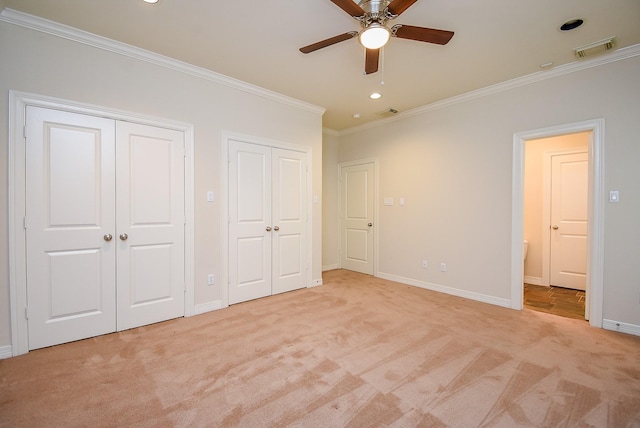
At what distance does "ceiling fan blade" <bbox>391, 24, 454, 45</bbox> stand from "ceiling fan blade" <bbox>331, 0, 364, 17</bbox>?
306 millimetres

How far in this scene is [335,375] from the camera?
2.00 meters

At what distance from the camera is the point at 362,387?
6.12ft

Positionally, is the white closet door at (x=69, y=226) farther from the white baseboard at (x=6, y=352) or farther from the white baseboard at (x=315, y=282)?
the white baseboard at (x=315, y=282)

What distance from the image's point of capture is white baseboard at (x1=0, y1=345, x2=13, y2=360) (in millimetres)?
2188

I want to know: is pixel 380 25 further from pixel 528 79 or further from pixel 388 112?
pixel 388 112

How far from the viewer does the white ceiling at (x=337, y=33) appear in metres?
2.15

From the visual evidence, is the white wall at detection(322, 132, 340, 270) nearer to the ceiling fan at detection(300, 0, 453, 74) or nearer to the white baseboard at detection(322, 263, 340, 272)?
the white baseboard at detection(322, 263, 340, 272)

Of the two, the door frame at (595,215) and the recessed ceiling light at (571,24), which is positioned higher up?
the recessed ceiling light at (571,24)

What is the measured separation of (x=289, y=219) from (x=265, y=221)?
1.29 ft

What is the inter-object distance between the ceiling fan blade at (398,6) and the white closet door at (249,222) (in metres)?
2.28

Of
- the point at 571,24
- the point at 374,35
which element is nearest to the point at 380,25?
the point at 374,35

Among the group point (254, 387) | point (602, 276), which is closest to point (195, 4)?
point (254, 387)

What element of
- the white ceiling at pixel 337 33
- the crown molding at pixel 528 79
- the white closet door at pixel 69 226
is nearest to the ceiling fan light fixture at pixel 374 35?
the white ceiling at pixel 337 33

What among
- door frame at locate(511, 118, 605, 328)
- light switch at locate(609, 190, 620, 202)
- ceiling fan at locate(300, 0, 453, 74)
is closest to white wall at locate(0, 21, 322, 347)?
ceiling fan at locate(300, 0, 453, 74)
